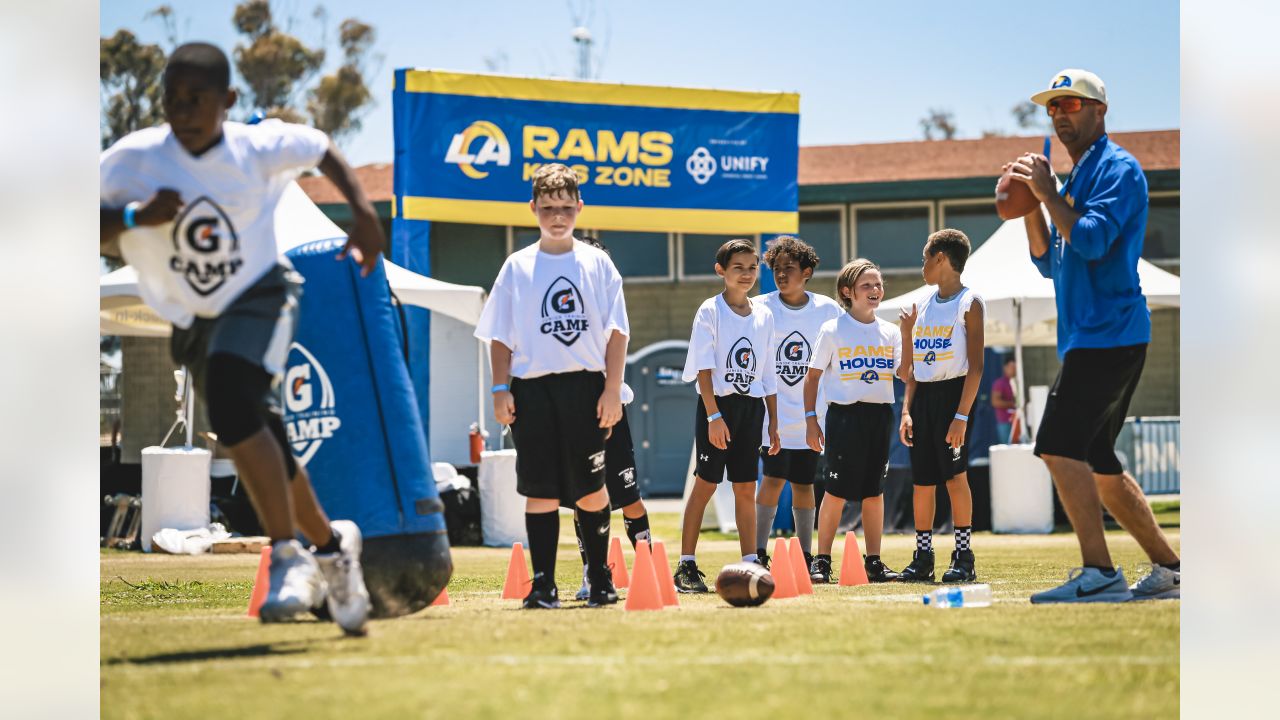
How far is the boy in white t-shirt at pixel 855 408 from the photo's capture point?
824 cm

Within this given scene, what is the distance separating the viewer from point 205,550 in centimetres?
1243

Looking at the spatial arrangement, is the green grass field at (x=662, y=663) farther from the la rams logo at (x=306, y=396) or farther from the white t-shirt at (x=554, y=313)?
the white t-shirt at (x=554, y=313)

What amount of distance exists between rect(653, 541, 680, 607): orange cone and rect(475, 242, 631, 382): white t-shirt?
0.99 m

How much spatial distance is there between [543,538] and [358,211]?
188 cm

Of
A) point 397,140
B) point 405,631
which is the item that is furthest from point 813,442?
point 397,140

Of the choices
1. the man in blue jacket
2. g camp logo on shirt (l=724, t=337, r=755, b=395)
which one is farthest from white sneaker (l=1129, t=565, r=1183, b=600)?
g camp logo on shirt (l=724, t=337, r=755, b=395)

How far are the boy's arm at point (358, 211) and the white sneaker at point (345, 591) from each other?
3.22 feet

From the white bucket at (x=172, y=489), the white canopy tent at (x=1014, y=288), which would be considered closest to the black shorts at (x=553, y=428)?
the white bucket at (x=172, y=489)

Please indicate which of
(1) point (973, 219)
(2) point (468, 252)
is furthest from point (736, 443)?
(1) point (973, 219)

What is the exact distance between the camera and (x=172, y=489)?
1270 cm

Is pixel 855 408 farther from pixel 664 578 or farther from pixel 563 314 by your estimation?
pixel 563 314

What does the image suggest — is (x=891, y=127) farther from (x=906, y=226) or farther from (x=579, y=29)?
(x=906, y=226)

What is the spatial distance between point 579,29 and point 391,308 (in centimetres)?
785
